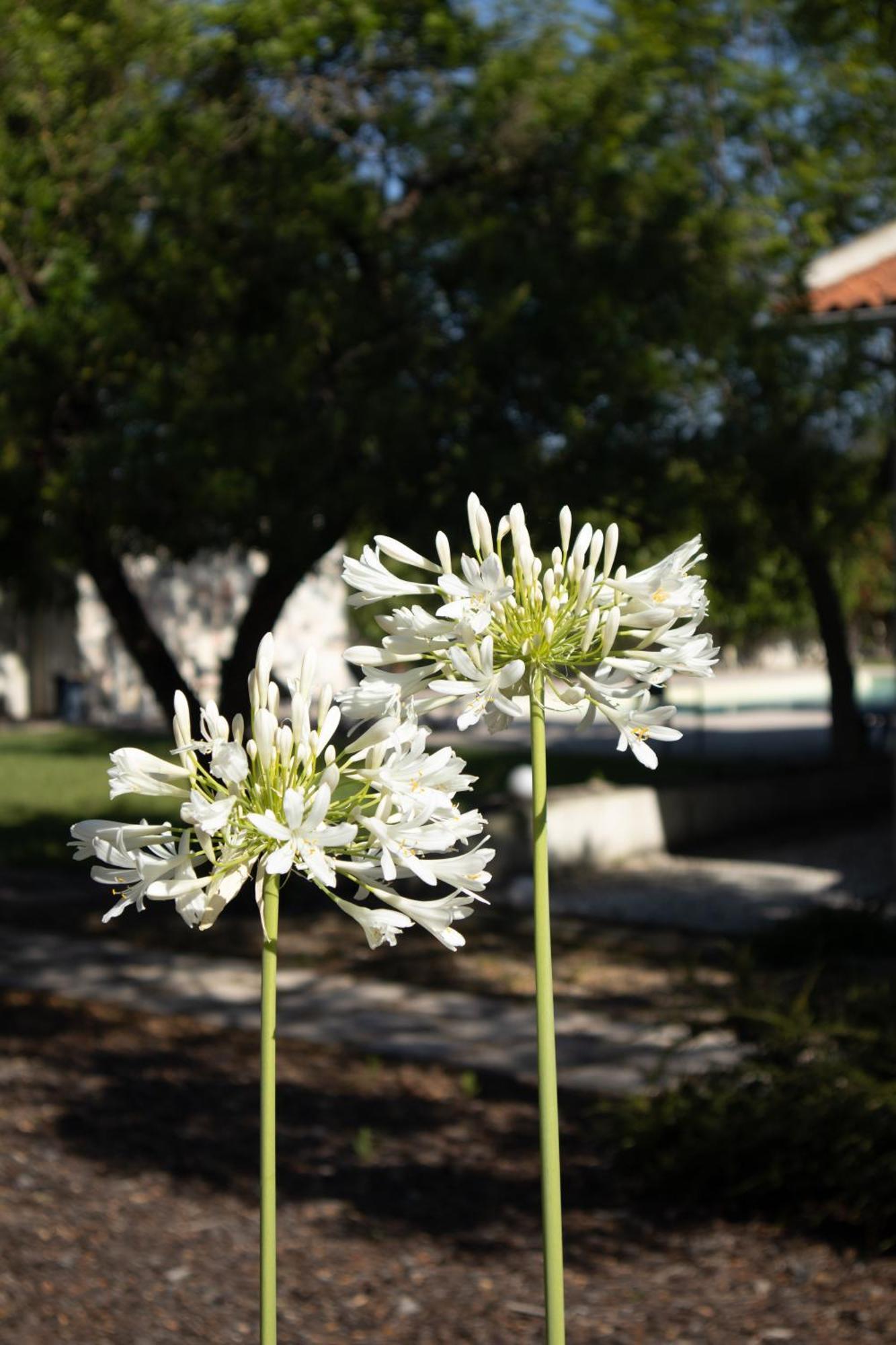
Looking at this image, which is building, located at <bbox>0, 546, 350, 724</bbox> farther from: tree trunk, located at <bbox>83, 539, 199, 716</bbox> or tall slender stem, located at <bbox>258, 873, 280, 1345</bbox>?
tall slender stem, located at <bbox>258, 873, 280, 1345</bbox>

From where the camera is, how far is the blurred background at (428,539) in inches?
191

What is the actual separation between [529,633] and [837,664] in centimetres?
1685

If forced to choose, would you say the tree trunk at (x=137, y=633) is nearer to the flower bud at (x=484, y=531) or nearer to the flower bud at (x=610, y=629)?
the flower bud at (x=484, y=531)

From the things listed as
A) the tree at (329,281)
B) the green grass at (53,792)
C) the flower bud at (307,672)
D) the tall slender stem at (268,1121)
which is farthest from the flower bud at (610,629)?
the green grass at (53,792)

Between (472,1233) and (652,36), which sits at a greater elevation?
(652,36)

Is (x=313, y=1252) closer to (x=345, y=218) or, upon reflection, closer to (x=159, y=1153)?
(x=159, y=1153)

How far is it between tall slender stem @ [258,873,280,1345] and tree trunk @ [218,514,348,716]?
6.98 m

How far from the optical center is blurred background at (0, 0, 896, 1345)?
16.0 ft

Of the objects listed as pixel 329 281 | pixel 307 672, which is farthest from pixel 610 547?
pixel 329 281

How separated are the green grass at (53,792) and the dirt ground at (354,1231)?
405 cm

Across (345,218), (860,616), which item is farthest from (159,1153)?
(860,616)

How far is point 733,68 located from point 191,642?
18.3 metres

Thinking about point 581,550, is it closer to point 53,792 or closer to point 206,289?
point 206,289

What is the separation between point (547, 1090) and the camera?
58.9 inches
